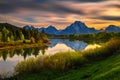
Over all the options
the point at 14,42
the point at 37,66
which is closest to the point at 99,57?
the point at 37,66

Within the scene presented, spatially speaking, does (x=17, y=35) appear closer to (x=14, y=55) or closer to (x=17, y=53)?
(x=17, y=53)

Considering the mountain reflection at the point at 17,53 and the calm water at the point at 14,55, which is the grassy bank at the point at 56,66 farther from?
the mountain reflection at the point at 17,53

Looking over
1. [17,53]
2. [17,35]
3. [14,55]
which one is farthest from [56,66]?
[17,35]

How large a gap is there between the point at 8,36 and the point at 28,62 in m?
106

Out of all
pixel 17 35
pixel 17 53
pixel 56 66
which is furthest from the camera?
pixel 17 35

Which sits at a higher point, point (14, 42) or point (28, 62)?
point (28, 62)

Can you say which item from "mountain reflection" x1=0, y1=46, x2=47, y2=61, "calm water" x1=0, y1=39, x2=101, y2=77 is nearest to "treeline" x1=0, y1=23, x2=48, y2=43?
"calm water" x1=0, y1=39, x2=101, y2=77

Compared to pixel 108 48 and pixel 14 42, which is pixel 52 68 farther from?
pixel 14 42

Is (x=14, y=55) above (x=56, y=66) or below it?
below

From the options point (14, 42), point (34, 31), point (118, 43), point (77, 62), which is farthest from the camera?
point (34, 31)

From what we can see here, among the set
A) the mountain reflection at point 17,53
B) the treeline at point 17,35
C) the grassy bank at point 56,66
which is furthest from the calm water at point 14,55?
the treeline at point 17,35

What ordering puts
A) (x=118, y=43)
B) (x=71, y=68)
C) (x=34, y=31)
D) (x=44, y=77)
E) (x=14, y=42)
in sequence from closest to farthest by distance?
(x=44, y=77) < (x=71, y=68) < (x=118, y=43) < (x=14, y=42) < (x=34, y=31)

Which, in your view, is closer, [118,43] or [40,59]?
[40,59]

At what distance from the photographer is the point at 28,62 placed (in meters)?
37.7
